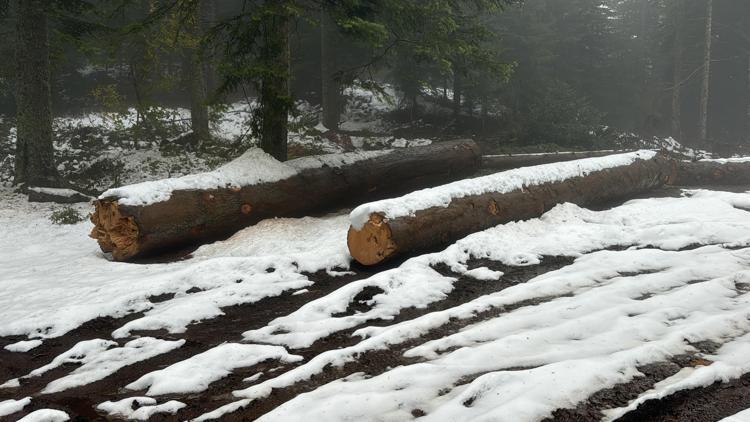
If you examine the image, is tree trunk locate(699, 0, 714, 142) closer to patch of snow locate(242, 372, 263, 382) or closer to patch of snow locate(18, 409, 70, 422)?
patch of snow locate(242, 372, 263, 382)

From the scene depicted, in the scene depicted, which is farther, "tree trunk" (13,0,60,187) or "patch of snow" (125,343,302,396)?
"tree trunk" (13,0,60,187)

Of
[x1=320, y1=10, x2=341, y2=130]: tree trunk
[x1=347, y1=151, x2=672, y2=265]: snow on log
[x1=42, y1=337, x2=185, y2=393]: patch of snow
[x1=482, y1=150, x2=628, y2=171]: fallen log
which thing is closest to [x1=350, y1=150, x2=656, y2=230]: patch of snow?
[x1=347, y1=151, x2=672, y2=265]: snow on log

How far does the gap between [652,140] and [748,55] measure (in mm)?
9458

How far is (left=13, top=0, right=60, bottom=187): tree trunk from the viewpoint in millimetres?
11680

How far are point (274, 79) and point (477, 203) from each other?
4348mm

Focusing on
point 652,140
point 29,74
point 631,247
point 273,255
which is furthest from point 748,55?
point 29,74

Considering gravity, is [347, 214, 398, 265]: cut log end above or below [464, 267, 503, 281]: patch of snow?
above

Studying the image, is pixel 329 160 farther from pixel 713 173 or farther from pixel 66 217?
pixel 713 173

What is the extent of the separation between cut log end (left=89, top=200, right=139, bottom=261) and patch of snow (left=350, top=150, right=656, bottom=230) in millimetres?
3153

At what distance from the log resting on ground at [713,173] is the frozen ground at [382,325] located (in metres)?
4.78

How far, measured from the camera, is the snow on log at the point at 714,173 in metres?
12.2

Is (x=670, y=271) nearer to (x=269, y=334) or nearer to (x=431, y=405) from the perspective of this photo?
(x=431, y=405)

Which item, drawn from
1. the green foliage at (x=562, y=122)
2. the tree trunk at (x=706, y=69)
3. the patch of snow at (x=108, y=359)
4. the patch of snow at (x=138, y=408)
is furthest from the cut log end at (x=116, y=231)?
the tree trunk at (x=706, y=69)

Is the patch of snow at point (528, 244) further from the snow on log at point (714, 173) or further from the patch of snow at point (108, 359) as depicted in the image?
the snow on log at point (714, 173)
